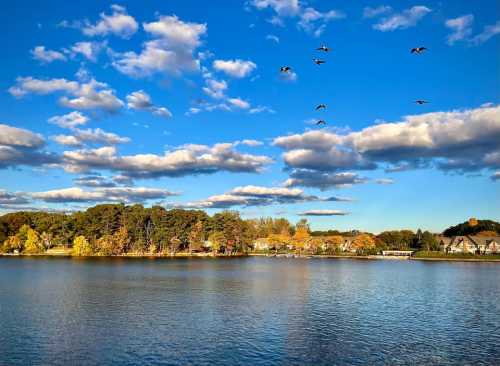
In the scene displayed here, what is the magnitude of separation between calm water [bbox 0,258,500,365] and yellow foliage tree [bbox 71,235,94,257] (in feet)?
335

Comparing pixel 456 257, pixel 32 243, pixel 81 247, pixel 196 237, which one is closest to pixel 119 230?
pixel 81 247

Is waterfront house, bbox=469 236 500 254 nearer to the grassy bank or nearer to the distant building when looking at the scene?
the distant building

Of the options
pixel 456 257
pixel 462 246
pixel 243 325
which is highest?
pixel 462 246

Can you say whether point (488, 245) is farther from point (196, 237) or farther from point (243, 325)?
point (243, 325)

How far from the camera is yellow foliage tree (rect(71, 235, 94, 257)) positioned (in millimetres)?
160250

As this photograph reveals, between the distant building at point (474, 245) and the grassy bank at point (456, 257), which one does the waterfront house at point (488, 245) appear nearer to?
the distant building at point (474, 245)

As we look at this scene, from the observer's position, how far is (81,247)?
16025 cm

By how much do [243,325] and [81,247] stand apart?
13903cm

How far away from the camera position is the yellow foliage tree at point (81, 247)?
16025 cm

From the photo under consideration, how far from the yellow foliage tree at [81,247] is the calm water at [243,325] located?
102 m

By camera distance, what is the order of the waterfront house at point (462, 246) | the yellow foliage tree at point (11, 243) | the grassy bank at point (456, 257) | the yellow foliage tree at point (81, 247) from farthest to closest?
the waterfront house at point (462, 246) < the yellow foliage tree at point (11, 243) < the grassy bank at point (456, 257) < the yellow foliage tree at point (81, 247)

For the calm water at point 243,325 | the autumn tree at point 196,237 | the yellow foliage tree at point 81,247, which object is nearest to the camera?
the calm water at point 243,325

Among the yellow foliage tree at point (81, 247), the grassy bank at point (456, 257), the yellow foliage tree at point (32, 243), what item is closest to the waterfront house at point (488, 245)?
the grassy bank at point (456, 257)

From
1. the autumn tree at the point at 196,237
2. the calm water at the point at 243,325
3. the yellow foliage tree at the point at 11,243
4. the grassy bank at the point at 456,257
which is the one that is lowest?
the calm water at the point at 243,325
